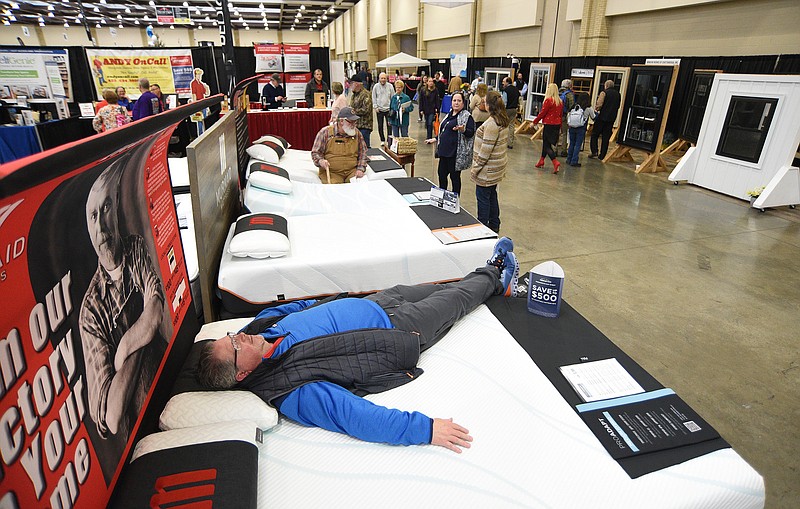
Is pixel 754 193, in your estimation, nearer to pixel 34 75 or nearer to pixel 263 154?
pixel 263 154

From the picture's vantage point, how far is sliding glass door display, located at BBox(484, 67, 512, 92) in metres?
13.3

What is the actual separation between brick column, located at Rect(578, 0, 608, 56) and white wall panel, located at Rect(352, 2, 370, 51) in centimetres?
1798

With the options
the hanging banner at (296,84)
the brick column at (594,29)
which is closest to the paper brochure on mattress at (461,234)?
the hanging banner at (296,84)

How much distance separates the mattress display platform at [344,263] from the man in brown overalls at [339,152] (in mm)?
1809

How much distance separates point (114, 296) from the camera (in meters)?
1.44

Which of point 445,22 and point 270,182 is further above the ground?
point 445,22

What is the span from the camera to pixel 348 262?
298cm

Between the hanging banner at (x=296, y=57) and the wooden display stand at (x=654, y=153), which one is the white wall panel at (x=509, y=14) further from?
the hanging banner at (x=296, y=57)

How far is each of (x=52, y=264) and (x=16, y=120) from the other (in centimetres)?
917

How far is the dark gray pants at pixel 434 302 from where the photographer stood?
2.25 m

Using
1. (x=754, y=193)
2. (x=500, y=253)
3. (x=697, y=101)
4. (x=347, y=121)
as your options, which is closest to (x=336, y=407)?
(x=500, y=253)

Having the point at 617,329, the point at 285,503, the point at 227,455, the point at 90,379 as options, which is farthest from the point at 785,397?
the point at 90,379

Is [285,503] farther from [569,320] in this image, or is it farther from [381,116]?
[381,116]

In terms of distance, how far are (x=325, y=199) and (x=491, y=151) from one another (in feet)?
5.68
